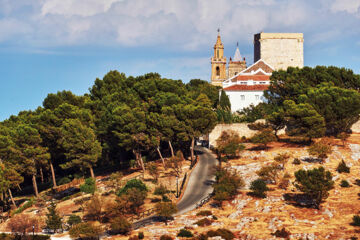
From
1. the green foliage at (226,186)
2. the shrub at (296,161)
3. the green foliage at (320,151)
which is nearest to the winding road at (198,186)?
the green foliage at (226,186)

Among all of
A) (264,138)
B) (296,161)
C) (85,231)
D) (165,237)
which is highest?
(264,138)

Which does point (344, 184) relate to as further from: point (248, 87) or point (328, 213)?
point (248, 87)

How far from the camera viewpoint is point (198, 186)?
4919 cm

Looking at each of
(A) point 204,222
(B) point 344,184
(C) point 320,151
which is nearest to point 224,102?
(C) point 320,151

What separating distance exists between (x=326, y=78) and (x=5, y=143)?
5345cm

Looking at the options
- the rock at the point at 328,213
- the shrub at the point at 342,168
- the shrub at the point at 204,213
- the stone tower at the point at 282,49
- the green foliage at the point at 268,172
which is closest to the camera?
the rock at the point at 328,213

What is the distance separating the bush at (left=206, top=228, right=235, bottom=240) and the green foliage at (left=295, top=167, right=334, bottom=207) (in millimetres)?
10488

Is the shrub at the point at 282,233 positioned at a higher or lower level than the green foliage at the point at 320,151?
lower

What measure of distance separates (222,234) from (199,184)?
652 inches

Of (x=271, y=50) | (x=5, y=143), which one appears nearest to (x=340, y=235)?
(x=5, y=143)

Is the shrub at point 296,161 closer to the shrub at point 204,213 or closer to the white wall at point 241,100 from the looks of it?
the shrub at point 204,213

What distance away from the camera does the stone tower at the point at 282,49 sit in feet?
352

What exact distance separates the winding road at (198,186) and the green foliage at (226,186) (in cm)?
307

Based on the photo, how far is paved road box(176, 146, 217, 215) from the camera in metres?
43.8
